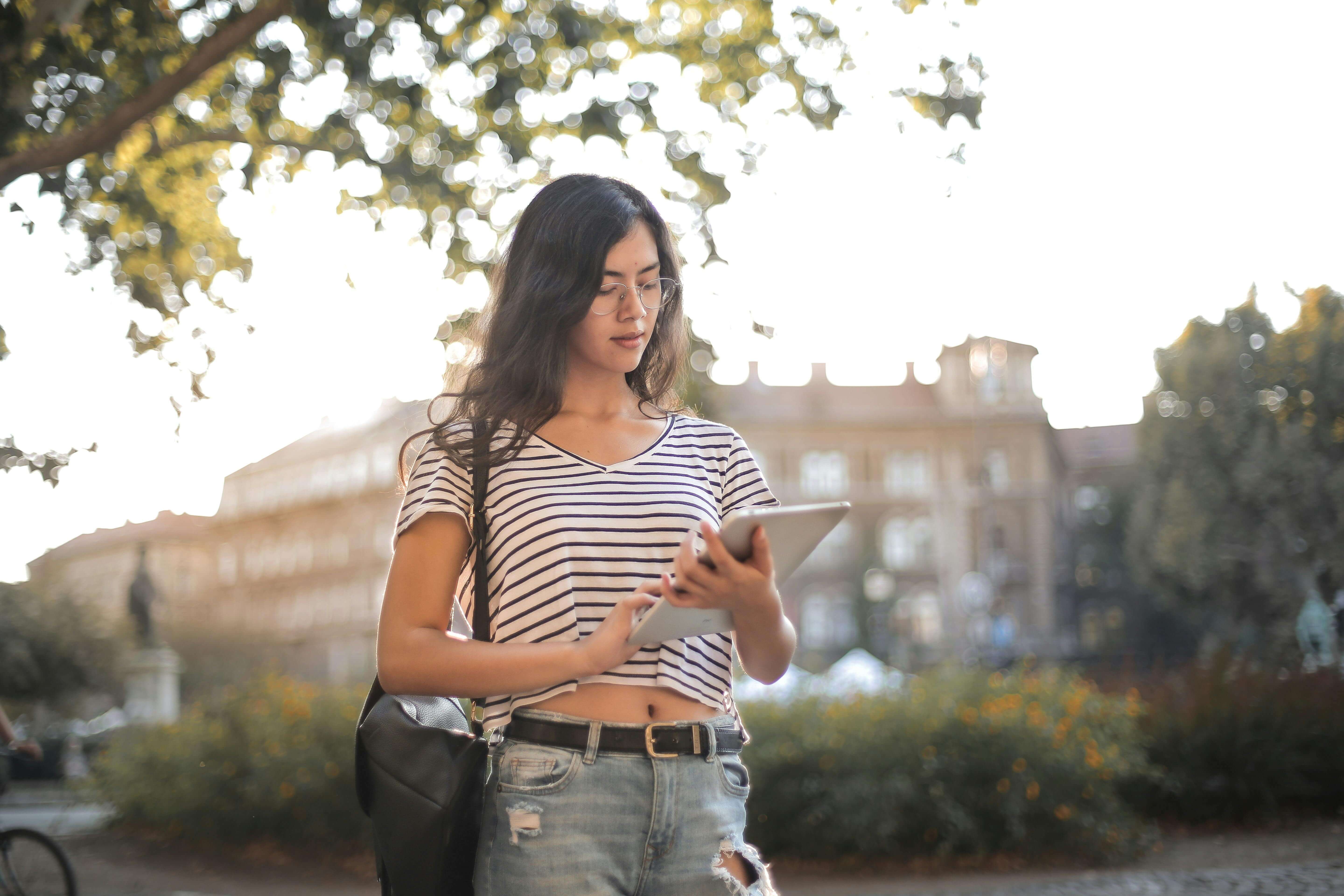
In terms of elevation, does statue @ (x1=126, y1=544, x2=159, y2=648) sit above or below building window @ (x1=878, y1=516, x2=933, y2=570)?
below

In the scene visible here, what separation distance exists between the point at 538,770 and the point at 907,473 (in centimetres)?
6145

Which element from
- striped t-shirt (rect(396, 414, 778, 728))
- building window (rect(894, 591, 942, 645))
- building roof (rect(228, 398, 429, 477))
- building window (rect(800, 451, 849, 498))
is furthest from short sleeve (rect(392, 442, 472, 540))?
building window (rect(800, 451, 849, 498))

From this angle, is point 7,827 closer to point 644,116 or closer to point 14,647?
point 644,116

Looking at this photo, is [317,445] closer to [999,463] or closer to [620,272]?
[999,463]

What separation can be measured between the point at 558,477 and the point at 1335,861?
848cm

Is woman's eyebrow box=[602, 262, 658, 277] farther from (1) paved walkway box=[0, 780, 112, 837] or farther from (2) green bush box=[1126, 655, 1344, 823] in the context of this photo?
(2) green bush box=[1126, 655, 1344, 823]

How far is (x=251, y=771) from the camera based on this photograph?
10.2 metres

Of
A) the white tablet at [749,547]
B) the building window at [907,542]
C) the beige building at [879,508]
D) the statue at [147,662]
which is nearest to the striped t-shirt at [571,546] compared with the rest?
the white tablet at [749,547]

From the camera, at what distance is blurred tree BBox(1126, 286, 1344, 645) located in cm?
2798

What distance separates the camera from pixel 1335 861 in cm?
828

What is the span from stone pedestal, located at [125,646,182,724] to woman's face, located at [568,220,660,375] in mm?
17159

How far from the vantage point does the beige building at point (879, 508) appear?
48.0 meters

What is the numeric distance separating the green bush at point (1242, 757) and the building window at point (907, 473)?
5130 centimetres

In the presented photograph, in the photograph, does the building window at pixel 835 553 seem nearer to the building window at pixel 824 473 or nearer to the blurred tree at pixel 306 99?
the building window at pixel 824 473
